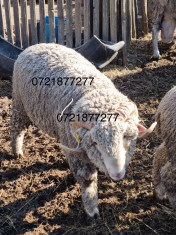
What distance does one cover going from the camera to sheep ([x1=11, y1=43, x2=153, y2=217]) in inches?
104

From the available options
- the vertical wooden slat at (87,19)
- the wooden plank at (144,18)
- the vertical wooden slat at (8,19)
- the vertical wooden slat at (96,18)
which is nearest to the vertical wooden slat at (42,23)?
the vertical wooden slat at (8,19)

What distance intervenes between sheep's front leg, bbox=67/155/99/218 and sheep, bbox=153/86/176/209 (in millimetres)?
689

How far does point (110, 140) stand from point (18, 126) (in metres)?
1.82

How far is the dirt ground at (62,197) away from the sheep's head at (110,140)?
0.84m

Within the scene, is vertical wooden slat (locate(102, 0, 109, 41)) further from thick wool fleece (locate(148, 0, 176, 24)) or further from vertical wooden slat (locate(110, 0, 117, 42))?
thick wool fleece (locate(148, 0, 176, 24))

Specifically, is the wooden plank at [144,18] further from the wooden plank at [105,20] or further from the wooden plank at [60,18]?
the wooden plank at [60,18]

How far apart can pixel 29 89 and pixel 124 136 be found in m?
1.35

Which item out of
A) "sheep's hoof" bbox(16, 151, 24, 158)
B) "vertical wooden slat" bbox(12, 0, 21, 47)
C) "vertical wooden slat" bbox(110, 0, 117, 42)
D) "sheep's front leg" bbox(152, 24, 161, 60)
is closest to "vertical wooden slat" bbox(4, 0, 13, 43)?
"vertical wooden slat" bbox(12, 0, 21, 47)

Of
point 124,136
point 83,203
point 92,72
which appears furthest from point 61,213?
point 92,72

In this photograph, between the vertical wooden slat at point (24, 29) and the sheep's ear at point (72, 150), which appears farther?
the vertical wooden slat at point (24, 29)

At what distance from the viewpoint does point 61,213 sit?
11.1 feet

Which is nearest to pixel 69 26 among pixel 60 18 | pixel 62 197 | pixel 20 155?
pixel 60 18

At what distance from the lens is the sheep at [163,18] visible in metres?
6.34

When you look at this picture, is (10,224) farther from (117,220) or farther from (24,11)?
(24,11)
